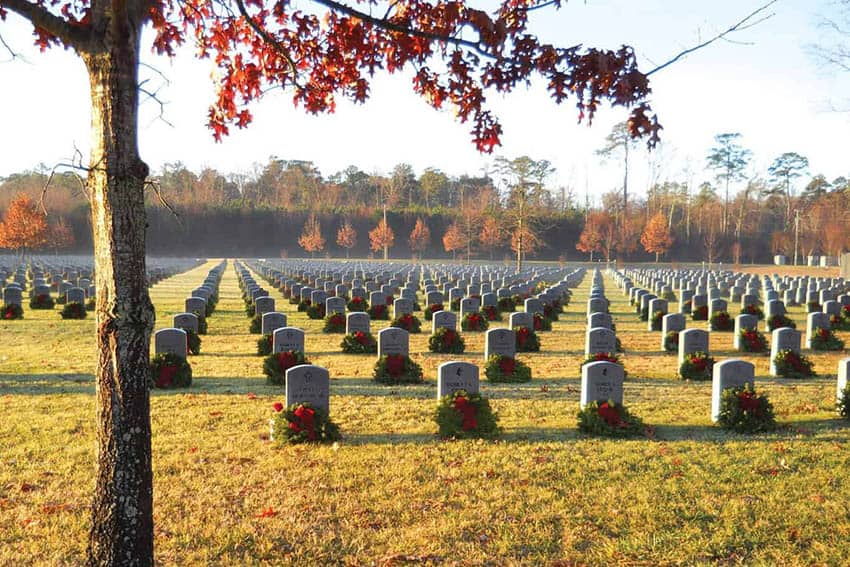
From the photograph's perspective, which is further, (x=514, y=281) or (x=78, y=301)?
(x=514, y=281)

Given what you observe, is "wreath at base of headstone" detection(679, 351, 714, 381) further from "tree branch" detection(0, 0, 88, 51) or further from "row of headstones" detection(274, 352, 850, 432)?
"tree branch" detection(0, 0, 88, 51)

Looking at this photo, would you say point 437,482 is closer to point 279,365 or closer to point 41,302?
point 279,365

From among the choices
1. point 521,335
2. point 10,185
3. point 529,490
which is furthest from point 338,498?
point 10,185

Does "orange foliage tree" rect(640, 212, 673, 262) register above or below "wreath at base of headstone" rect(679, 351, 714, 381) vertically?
above

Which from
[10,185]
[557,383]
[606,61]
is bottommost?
[557,383]

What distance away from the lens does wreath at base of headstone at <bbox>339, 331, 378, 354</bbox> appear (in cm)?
1448

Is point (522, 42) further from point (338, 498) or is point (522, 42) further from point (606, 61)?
point (338, 498)

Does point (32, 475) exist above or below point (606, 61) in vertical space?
below

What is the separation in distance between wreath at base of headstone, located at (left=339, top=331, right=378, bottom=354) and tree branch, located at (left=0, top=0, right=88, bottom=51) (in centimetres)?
1130

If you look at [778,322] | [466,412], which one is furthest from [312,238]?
[466,412]

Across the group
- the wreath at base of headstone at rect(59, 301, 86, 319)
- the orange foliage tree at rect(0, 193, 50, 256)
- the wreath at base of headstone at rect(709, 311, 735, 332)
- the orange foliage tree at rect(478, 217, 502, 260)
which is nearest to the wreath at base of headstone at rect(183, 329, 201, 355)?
the wreath at base of headstone at rect(59, 301, 86, 319)

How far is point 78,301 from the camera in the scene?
21250 mm

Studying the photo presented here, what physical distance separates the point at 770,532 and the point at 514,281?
1113 inches

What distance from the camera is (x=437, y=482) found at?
20.9ft
